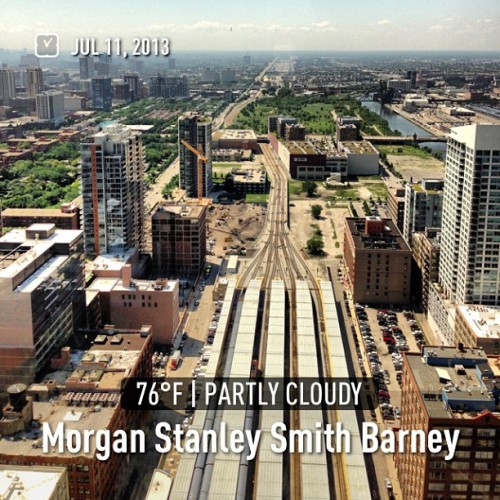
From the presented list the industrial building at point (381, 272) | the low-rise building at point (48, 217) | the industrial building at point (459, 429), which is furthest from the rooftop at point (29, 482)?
the low-rise building at point (48, 217)

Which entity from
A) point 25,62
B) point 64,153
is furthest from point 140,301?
point 25,62

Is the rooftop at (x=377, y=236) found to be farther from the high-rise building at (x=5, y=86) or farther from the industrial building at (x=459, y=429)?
the high-rise building at (x=5, y=86)

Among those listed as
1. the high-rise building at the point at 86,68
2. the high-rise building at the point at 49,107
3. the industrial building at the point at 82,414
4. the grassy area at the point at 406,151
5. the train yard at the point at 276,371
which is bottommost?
the train yard at the point at 276,371

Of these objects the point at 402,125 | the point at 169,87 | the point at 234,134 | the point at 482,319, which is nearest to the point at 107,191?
the point at 482,319

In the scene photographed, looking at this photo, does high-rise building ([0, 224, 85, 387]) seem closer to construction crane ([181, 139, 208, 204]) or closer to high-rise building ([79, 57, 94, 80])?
construction crane ([181, 139, 208, 204])

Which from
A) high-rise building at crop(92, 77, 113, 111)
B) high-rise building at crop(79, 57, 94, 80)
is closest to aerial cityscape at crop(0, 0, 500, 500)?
high-rise building at crop(92, 77, 113, 111)

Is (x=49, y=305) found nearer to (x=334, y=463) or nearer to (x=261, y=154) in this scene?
(x=334, y=463)

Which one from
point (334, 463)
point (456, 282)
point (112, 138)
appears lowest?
point (334, 463)

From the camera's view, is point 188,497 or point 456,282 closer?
point 188,497
